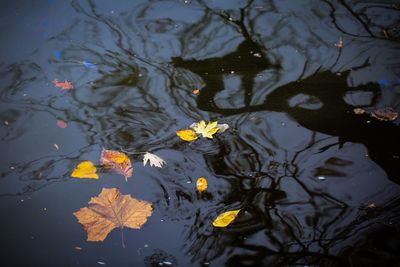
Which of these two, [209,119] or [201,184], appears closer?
[201,184]

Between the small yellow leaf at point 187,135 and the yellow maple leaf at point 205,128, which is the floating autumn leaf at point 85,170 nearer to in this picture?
the small yellow leaf at point 187,135

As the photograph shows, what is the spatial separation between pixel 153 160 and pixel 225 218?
0.70m

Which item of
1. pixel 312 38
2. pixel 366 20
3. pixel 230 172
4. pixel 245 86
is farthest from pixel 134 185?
pixel 366 20

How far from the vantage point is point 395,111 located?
2.63 meters

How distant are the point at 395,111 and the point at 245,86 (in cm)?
122

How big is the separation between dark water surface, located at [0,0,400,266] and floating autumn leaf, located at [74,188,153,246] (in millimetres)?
50

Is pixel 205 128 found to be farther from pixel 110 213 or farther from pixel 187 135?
pixel 110 213

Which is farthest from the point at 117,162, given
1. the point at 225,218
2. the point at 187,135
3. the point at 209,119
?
the point at 225,218

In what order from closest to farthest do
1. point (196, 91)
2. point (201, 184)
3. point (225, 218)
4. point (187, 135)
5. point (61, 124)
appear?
point (225, 218) → point (201, 184) → point (187, 135) → point (61, 124) → point (196, 91)

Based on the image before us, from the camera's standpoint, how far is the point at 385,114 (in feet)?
8.61

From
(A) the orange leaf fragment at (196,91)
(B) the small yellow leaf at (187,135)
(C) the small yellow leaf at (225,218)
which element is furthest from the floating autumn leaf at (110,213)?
(A) the orange leaf fragment at (196,91)

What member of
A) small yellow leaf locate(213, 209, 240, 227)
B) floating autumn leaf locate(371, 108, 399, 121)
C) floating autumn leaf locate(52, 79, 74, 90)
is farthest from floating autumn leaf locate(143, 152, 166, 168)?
floating autumn leaf locate(371, 108, 399, 121)

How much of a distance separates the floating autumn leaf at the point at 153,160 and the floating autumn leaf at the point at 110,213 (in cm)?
30

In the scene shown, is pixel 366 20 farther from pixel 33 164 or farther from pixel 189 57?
pixel 33 164
